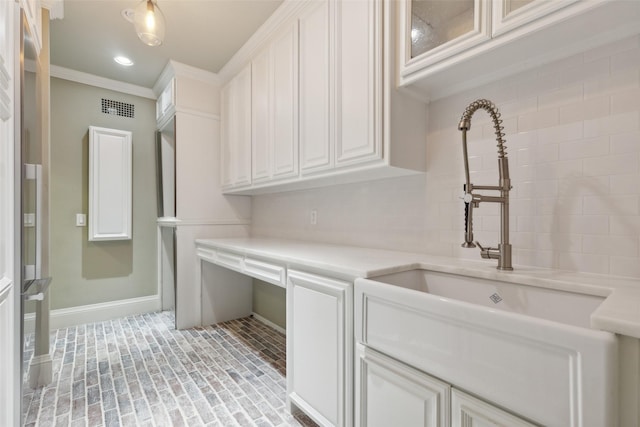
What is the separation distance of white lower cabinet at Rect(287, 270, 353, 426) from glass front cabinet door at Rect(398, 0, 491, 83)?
1.10 metres

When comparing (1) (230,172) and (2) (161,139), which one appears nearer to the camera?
(1) (230,172)

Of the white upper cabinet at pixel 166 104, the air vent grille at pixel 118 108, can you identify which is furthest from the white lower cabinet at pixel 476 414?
the air vent grille at pixel 118 108

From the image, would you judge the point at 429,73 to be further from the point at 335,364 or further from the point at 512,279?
the point at 335,364

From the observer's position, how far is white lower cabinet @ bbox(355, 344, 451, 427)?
873 millimetres

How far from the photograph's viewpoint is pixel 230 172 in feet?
9.64

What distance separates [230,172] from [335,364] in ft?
7.13

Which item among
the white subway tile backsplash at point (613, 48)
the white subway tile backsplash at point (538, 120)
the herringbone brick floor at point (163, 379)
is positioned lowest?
the herringbone brick floor at point (163, 379)

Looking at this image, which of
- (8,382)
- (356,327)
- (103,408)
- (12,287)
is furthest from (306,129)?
(103,408)

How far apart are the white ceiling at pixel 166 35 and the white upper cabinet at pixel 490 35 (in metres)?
1.16

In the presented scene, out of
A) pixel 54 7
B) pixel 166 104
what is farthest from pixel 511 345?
pixel 166 104

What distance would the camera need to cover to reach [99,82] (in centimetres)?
308

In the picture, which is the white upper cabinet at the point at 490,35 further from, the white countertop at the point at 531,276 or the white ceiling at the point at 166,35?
the white ceiling at the point at 166,35

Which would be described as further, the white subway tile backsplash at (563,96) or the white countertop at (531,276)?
the white subway tile backsplash at (563,96)

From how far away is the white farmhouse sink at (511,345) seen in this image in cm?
58
